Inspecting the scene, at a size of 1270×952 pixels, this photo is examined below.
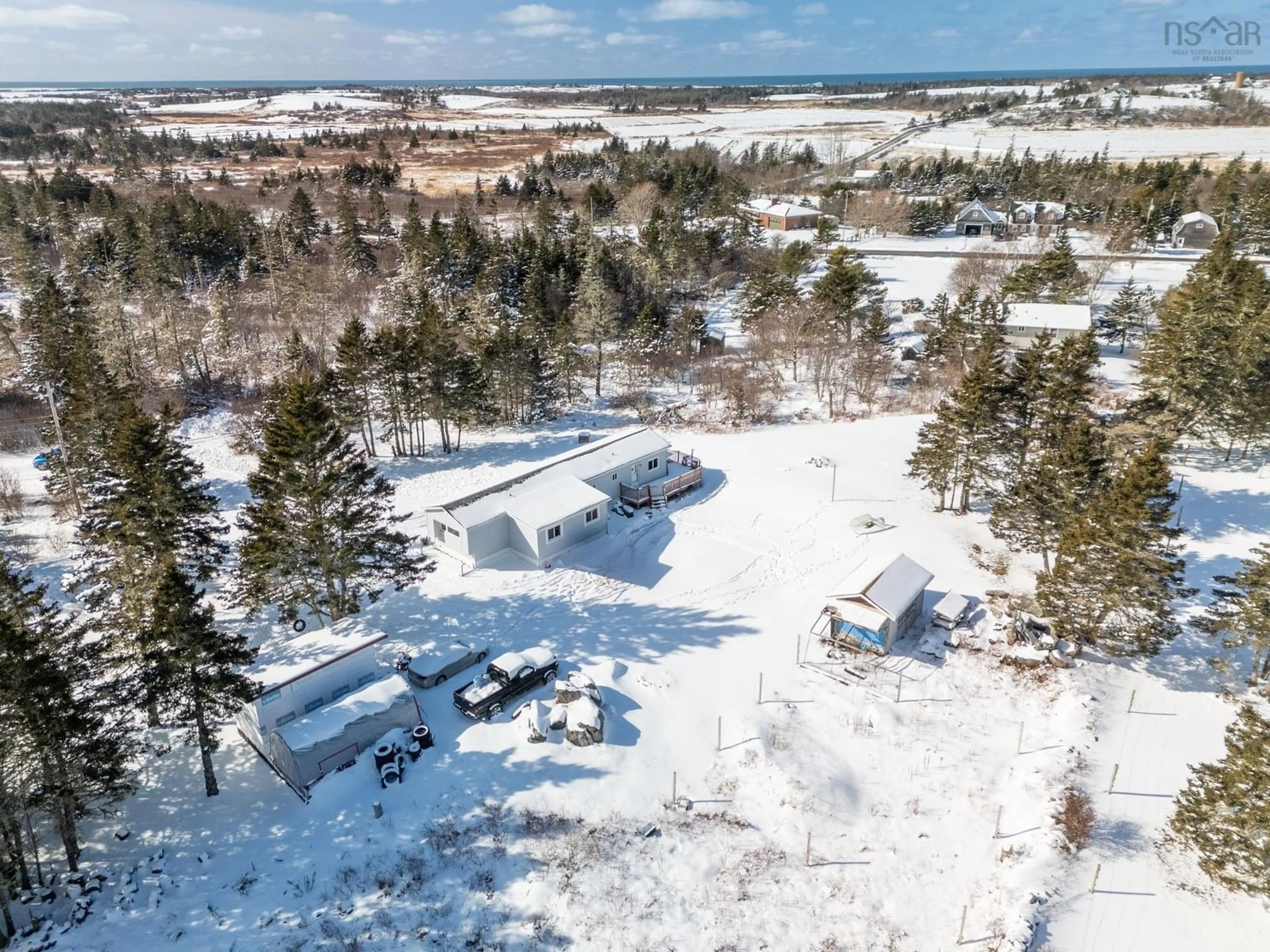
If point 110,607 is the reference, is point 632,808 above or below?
below

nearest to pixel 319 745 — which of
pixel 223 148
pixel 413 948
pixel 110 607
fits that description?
pixel 413 948

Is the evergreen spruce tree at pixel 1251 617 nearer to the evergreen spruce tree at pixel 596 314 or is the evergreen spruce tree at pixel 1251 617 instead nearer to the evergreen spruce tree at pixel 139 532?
the evergreen spruce tree at pixel 139 532

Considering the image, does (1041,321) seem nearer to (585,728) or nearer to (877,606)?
(877,606)

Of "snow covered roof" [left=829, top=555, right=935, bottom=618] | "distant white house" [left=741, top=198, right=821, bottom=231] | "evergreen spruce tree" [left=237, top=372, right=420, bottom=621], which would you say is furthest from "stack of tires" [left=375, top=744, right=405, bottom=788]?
"distant white house" [left=741, top=198, right=821, bottom=231]

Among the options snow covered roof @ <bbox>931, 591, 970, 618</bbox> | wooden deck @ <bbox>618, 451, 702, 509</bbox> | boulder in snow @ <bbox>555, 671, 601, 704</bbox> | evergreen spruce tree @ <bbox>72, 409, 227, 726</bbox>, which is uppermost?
evergreen spruce tree @ <bbox>72, 409, 227, 726</bbox>

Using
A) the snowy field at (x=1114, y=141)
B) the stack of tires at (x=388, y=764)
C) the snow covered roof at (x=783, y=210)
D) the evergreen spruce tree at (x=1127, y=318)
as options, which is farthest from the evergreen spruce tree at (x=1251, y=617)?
the snowy field at (x=1114, y=141)

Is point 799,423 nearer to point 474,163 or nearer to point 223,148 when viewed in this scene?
point 474,163

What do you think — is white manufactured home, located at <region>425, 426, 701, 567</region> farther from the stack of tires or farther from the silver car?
the stack of tires
